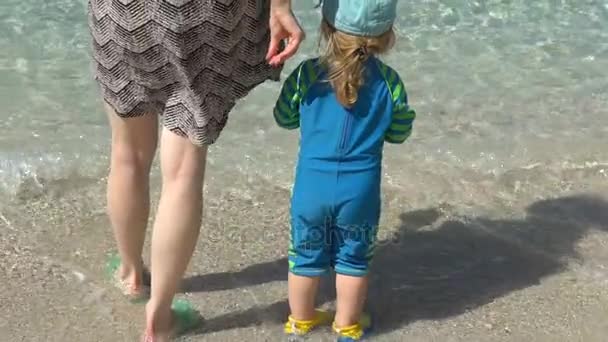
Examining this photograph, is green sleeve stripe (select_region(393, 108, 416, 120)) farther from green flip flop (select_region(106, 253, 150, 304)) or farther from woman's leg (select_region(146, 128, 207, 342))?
green flip flop (select_region(106, 253, 150, 304))

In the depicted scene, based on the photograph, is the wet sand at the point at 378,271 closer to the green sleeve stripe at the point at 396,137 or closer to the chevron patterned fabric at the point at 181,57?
the green sleeve stripe at the point at 396,137

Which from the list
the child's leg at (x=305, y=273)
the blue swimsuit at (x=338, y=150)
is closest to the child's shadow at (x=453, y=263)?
the child's leg at (x=305, y=273)

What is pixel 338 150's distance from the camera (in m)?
2.71

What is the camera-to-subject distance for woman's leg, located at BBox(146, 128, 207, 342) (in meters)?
2.61

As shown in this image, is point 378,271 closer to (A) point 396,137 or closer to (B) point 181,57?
(A) point 396,137

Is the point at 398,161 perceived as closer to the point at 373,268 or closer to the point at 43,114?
the point at 373,268

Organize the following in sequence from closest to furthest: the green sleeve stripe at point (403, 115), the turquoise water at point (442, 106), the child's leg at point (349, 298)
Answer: the green sleeve stripe at point (403, 115) → the child's leg at point (349, 298) → the turquoise water at point (442, 106)

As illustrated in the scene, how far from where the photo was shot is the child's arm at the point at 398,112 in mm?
2686

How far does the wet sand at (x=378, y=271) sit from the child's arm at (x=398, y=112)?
674 mm

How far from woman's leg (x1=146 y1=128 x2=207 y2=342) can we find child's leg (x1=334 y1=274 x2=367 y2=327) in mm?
473

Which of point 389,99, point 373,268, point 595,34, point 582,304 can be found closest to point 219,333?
point 373,268

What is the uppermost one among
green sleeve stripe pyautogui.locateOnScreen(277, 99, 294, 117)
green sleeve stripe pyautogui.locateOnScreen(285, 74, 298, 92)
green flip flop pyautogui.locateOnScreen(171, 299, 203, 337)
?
green sleeve stripe pyautogui.locateOnScreen(285, 74, 298, 92)

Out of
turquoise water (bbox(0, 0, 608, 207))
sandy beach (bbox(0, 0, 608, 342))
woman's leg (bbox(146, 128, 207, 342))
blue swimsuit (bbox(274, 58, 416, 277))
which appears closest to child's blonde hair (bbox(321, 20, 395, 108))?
blue swimsuit (bbox(274, 58, 416, 277))

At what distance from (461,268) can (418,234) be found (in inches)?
10.1
